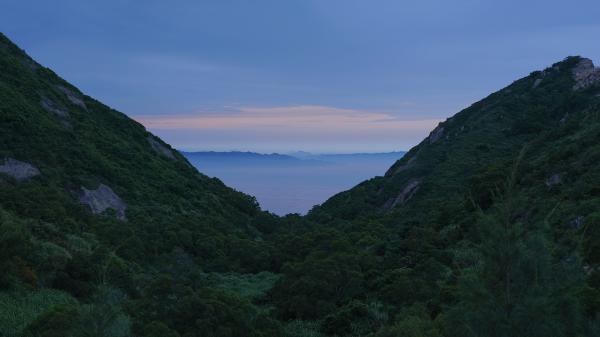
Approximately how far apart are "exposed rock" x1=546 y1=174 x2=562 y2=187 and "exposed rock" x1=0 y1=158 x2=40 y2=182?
33406 mm

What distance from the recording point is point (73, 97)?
205 ft

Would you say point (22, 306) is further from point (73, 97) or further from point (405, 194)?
point (73, 97)

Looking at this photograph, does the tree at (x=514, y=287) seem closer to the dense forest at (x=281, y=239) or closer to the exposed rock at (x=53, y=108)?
the dense forest at (x=281, y=239)

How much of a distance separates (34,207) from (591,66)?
74.1 meters

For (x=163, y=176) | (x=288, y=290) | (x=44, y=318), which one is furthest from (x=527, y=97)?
(x=44, y=318)

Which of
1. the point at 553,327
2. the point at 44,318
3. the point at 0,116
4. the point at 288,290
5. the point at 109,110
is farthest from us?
the point at 109,110

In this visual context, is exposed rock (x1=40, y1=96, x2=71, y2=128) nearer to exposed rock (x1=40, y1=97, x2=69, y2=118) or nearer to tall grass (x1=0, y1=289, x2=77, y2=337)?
exposed rock (x1=40, y1=97, x2=69, y2=118)

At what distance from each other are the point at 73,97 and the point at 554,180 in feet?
173

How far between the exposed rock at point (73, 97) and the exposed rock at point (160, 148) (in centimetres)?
849

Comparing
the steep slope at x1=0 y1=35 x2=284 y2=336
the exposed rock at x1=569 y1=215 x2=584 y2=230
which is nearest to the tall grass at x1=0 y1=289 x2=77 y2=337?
the steep slope at x1=0 y1=35 x2=284 y2=336

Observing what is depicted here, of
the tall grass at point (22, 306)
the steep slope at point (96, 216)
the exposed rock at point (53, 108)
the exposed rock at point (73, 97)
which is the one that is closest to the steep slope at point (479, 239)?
the steep slope at point (96, 216)

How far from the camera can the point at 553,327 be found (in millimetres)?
7949

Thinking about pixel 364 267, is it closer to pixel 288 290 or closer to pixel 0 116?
pixel 288 290

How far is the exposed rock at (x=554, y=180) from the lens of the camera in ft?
91.8
